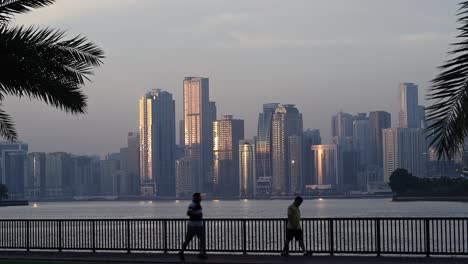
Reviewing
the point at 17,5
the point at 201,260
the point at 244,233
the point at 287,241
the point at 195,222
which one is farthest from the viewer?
the point at 244,233

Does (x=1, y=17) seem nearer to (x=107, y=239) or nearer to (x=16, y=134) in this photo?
(x=16, y=134)

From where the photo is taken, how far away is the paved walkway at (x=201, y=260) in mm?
23703

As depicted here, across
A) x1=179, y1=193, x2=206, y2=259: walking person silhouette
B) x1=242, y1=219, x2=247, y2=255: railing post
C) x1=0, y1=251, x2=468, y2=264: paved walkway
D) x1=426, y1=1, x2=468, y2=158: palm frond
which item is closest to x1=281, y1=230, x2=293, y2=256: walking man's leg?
x1=0, y1=251, x2=468, y2=264: paved walkway

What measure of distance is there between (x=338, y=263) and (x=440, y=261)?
2622 millimetres

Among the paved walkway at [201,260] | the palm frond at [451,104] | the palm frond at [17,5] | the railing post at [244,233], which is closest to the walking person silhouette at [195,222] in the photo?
the paved walkway at [201,260]

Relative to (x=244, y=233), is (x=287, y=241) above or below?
below

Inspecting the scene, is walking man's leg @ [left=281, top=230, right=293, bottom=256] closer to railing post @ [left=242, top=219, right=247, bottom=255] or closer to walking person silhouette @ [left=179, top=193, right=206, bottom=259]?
railing post @ [left=242, top=219, right=247, bottom=255]

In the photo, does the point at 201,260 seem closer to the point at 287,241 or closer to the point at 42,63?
the point at 287,241

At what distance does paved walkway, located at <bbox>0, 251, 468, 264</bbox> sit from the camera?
77.8 ft

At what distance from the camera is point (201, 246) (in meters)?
25.5

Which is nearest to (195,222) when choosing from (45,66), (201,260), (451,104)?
(201,260)

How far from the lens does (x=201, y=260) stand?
2519 cm

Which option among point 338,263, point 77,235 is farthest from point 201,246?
point 77,235

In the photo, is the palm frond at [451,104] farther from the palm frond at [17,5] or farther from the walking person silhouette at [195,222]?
the walking person silhouette at [195,222]
